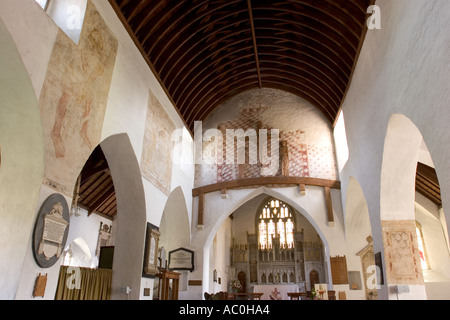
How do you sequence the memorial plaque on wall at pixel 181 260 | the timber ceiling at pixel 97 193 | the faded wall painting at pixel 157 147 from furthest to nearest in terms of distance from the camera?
1. the timber ceiling at pixel 97 193
2. the memorial plaque on wall at pixel 181 260
3. the faded wall painting at pixel 157 147

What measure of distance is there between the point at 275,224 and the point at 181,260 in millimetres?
8335

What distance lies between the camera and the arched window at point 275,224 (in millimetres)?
17480

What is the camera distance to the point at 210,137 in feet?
39.9

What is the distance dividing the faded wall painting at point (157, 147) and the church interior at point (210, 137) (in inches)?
2.2

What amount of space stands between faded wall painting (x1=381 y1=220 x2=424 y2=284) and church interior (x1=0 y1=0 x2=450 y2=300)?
3 cm

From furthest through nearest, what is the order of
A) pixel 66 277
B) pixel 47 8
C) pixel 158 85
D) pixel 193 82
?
pixel 193 82 < pixel 158 85 < pixel 66 277 < pixel 47 8

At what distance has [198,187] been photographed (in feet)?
37.9

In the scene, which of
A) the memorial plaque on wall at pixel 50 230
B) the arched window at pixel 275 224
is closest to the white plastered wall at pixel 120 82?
the memorial plaque on wall at pixel 50 230

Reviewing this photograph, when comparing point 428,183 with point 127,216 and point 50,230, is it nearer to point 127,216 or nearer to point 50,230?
point 127,216

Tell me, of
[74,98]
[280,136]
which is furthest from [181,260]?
[74,98]

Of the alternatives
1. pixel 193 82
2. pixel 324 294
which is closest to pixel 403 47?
pixel 193 82

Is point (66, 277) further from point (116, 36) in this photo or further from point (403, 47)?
point (403, 47)

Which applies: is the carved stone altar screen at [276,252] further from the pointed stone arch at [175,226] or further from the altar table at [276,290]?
the pointed stone arch at [175,226]
